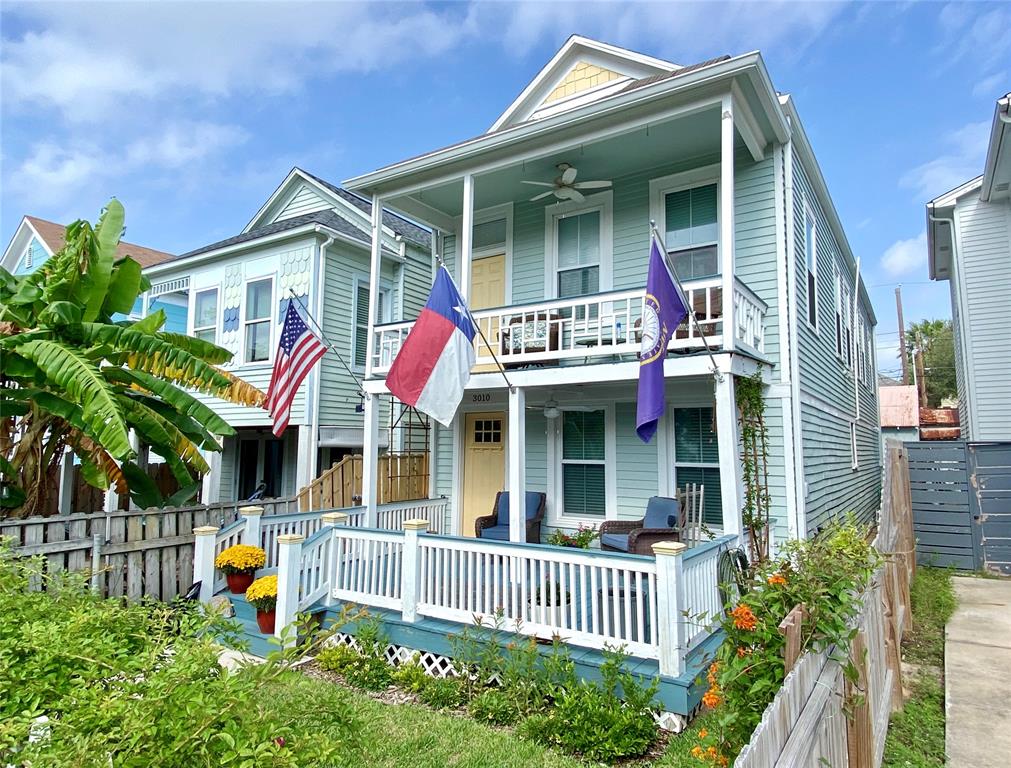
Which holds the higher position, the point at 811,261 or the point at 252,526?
the point at 811,261

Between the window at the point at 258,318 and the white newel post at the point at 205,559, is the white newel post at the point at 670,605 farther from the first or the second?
the window at the point at 258,318

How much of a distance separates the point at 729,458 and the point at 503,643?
117 inches

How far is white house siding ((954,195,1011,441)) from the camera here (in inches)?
488

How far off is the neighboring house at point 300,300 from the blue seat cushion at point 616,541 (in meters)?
5.98

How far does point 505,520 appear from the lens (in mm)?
9172

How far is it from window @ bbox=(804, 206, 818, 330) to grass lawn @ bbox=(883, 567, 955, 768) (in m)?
4.07

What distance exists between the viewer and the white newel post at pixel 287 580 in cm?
621

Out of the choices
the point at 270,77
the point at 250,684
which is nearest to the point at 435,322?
the point at 250,684

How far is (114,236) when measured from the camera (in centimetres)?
855

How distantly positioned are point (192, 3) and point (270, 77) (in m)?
6.34

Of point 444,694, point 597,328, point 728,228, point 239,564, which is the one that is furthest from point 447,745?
point 728,228

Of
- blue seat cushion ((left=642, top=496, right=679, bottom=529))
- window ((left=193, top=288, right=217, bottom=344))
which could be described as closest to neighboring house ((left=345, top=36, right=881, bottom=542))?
blue seat cushion ((left=642, top=496, right=679, bottom=529))

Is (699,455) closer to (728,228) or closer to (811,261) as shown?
(728,228)

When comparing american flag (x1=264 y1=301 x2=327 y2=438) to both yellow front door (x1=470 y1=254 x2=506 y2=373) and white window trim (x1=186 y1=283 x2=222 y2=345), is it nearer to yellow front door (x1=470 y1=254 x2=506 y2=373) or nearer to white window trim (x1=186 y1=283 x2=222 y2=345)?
yellow front door (x1=470 y1=254 x2=506 y2=373)
